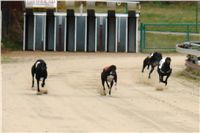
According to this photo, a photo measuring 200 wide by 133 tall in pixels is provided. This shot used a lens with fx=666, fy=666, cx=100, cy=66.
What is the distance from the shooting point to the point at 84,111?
43.2ft

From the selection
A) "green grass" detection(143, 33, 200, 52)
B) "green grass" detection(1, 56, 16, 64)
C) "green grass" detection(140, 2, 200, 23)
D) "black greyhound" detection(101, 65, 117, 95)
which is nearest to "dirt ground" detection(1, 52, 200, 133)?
"black greyhound" detection(101, 65, 117, 95)

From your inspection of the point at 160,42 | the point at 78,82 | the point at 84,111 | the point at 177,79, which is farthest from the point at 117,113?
the point at 160,42

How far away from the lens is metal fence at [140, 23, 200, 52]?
31.4m

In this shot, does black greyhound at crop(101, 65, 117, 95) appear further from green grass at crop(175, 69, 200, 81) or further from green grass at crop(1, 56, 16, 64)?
green grass at crop(1, 56, 16, 64)

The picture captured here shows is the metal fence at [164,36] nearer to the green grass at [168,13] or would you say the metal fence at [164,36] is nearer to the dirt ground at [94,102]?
the green grass at [168,13]

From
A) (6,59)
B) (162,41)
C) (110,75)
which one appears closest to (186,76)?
(110,75)

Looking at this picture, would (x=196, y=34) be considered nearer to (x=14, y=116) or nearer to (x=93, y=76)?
(x=93, y=76)

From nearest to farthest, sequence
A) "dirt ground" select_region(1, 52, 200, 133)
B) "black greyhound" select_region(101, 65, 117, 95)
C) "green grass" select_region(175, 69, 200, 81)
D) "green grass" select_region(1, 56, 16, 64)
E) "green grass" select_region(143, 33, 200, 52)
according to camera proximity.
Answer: "dirt ground" select_region(1, 52, 200, 133) → "black greyhound" select_region(101, 65, 117, 95) → "green grass" select_region(175, 69, 200, 81) → "green grass" select_region(1, 56, 16, 64) → "green grass" select_region(143, 33, 200, 52)

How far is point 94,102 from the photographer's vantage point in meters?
14.4

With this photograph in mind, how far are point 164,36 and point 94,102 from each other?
23.1 m

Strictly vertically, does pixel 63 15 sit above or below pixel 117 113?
above

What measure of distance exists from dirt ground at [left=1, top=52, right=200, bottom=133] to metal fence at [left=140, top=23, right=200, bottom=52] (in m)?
8.96

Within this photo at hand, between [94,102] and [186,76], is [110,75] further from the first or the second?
[186,76]

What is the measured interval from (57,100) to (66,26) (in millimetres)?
15392
